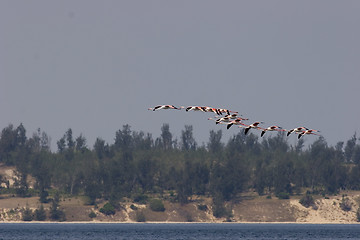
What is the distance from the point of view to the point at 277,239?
15475 centimetres

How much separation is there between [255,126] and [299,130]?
2.78 meters

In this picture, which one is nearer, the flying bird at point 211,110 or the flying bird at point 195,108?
the flying bird at point 195,108

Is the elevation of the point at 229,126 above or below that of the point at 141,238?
above

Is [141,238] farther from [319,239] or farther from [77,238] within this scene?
[319,239]

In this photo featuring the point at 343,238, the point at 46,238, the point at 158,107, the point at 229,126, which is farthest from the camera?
the point at 343,238

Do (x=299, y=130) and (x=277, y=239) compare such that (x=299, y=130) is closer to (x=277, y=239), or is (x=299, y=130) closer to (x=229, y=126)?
(x=229, y=126)

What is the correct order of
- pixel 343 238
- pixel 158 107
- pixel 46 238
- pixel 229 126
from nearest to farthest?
pixel 158 107
pixel 229 126
pixel 46 238
pixel 343 238

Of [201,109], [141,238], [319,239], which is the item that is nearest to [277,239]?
[319,239]

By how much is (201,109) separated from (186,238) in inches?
4399

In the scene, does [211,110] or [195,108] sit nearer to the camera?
[195,108]

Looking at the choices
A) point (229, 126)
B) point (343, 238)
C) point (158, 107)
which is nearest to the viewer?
point (158, 107)

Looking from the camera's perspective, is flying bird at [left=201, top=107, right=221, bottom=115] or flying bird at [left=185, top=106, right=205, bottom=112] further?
flying bird at [left=201, top=107, right=221, bottom=115]

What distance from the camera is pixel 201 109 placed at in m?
46.1

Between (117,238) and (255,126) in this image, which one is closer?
(255,126)
